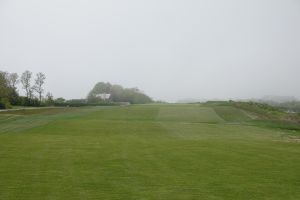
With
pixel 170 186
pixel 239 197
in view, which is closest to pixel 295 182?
pixel 239 197

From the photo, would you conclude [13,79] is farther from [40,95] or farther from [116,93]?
[116,93]

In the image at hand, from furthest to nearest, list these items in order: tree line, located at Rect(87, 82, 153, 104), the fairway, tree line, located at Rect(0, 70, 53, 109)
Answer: tree line, located at Rect(87, 82, 153, 104)
tree line, located at Rect(0, 70, 53, 109)
the fairway

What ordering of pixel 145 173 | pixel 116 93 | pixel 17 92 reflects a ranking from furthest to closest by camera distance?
pixel 116 93, pixel 17 92, pixel 145 173

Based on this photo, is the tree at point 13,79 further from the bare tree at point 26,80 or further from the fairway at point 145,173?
the fairway at point 145,173


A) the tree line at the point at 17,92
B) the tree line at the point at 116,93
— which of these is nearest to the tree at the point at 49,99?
the tree line at the point at 17,92

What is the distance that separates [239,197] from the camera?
861 cm

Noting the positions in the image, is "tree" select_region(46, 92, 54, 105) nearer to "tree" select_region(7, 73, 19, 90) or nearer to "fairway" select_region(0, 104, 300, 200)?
"tree" select_region(7, 73, 19, 90)

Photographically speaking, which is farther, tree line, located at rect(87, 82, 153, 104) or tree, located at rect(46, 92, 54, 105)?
tree line, located at rect(87, 82, 153, 104)

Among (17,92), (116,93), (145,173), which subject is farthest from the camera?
(116,93)

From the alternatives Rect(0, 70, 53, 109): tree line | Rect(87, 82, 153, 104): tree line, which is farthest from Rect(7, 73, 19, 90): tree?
Rect(87, 82, 153, 104): tree line

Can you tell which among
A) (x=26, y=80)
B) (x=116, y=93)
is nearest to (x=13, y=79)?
(x=26, y=80)

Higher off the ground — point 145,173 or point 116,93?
point 116,93

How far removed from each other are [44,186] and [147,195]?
2872 millimetres

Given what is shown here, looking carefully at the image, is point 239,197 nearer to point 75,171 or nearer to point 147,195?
point 147,195
